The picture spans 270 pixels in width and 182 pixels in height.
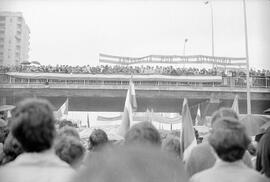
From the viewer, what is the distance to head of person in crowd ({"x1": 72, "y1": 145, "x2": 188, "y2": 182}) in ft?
5.46

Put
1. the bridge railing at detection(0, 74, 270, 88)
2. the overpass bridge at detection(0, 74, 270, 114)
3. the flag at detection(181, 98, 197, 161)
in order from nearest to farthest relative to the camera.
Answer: the flag at detection(181, 98, 197, 161), the bridge railing at detection(0, 74, 270, 88), the overpass bridge at detection(0, 74, 270, 114)

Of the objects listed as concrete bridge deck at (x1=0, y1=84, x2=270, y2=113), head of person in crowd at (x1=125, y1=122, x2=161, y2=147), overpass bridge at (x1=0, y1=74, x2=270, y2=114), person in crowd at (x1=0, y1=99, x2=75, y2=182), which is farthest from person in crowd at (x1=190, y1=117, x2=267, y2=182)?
overpass bridge at (x1=0, y1=74, x2=270, y2=114)

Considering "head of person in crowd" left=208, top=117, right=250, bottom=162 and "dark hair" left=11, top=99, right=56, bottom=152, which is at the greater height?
"dark hair" left=11, top=99, right=56, bottom=152

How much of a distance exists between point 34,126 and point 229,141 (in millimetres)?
1584

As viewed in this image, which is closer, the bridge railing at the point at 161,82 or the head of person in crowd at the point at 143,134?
the head of person in crowd at the point at 143,134

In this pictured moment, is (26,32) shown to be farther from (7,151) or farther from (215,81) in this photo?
(7,151)

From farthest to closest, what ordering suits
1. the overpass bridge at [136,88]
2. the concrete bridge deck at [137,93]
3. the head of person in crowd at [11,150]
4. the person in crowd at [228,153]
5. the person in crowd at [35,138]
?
the overpass bridge at [136,88] → the concrete bridge deck at [137,93] → the head of person in crowd at [11,150] → the person in crowd at [228,153] → the person in crowd at [35,138]

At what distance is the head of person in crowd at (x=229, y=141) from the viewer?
143 inches

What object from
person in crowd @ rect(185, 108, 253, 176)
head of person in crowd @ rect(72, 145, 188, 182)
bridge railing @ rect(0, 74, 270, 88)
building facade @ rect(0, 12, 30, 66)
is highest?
building facade @ rect(0, 12, 30, 66)

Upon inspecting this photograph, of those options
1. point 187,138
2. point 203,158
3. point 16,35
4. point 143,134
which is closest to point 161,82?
point 187,138

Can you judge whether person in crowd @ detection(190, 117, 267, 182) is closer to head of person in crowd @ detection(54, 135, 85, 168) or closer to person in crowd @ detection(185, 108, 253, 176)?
person in crowd @ detection(185, 108, 253, 176)

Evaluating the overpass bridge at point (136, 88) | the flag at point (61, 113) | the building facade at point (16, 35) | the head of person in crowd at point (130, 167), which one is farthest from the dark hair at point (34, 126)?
the building facade at point (16, 35)

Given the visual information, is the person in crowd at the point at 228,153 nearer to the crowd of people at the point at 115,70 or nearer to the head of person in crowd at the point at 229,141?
the head of person in crowd at the point at 229,141

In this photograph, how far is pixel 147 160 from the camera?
5.80 feet
